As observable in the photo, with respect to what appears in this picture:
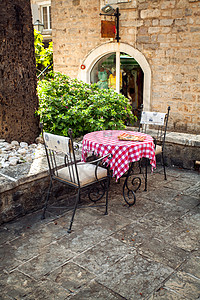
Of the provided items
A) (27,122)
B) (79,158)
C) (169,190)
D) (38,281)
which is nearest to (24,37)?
(27,122)

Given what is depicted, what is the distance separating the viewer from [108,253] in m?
3.07

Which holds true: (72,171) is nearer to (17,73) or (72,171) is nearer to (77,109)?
(77,109)

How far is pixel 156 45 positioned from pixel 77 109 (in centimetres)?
299

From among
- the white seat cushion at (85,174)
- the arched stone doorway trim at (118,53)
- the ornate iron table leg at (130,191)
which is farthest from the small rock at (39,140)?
the arched stone doorway trim at (118,53)

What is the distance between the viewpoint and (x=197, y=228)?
11.7 ft

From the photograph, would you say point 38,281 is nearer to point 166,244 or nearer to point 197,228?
point 166,244

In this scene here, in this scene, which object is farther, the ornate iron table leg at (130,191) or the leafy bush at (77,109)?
the leafy bush at (77,109)

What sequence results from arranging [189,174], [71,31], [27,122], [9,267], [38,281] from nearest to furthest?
[38,281] → [9,267] → [27,122] → [189,174] → [71,31]

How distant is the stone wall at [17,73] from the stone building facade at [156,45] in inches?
119

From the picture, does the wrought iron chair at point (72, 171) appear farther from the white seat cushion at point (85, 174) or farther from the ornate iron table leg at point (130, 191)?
the ornate iron table leg at point (130, 191)

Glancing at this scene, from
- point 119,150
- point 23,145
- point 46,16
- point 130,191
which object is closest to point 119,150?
point 119,150

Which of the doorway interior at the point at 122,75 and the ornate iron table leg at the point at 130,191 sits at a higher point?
the doorway interior at the point at 122,75

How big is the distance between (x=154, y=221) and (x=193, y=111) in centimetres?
368

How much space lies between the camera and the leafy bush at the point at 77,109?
4949 millimetres
